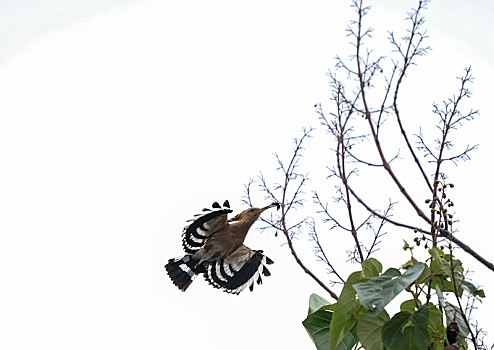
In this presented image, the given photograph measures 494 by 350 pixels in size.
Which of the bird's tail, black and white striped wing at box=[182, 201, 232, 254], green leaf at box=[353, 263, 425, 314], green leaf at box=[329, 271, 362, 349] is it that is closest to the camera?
green leaf at box=[353, 263, 425, 314]

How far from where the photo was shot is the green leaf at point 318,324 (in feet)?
3.62

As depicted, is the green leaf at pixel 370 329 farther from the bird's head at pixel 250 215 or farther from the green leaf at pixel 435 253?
the bird's head at pixel 250 215

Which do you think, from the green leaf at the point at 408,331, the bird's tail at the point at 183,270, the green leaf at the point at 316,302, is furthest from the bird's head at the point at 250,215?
the green leaf at the point at 408,331

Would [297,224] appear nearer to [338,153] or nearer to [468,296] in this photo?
[338,153]

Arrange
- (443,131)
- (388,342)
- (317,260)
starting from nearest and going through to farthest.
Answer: (388,342) → (443,131) → (317,260)

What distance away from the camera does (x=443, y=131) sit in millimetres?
1180

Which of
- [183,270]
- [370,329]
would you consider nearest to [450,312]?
[370,329]

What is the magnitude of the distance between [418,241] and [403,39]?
0.48m

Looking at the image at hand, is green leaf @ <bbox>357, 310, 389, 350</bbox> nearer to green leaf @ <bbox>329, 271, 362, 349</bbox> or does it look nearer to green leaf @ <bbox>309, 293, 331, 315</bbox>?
green leaf @ <bbox>329, 271, 362, 349</bbox>

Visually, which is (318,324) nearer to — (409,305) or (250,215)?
(409,305)

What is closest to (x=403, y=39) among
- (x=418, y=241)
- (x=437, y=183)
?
(x=437, y=183)

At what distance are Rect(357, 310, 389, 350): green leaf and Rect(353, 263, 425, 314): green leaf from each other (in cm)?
2

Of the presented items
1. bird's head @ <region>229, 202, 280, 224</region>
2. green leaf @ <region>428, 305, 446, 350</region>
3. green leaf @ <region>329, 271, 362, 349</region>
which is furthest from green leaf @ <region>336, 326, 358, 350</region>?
bird's head @ <region>229, 202, 280, 224</region>

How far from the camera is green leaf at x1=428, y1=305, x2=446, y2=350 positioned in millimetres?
974
